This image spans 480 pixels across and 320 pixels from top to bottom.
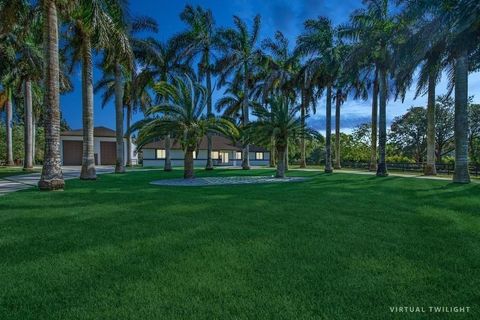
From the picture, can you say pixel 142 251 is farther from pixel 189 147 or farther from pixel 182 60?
pixel 182 60

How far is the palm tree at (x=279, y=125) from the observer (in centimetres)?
1938

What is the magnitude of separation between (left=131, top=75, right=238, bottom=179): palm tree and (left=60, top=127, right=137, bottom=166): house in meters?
32.0

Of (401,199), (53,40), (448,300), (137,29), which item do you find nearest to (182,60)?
(137,29)

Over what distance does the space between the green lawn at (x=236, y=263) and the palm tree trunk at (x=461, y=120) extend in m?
9.87

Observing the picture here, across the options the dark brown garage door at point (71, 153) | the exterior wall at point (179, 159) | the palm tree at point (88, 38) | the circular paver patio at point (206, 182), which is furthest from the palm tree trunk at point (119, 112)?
the dark brown garage door at point (71, 153)

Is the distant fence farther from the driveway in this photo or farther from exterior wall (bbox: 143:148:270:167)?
the driveway

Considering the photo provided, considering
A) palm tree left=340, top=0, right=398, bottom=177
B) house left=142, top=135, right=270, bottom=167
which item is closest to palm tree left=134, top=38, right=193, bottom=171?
palm tree left=340, top=0, right=398, bottom=177

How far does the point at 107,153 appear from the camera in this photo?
49.6 meters

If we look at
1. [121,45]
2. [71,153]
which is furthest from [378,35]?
[71,153]

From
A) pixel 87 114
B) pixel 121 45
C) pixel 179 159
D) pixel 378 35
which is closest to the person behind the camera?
pixel 121 45

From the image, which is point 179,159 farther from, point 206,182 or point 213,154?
point 206,182

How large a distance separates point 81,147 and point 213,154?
68.2 feet

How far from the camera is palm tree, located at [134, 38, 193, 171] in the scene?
26.7m

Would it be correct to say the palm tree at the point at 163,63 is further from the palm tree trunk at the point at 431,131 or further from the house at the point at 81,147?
the house at the point at 81,147
